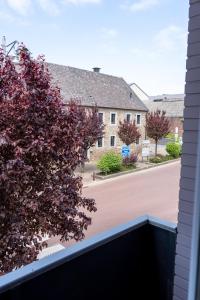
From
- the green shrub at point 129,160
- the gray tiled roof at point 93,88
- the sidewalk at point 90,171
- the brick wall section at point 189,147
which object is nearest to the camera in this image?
the brick wall section at point 189,147

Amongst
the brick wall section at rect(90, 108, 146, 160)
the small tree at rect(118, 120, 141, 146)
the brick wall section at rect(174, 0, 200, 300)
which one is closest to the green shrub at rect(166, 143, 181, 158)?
the brick wall section at rect(90, 108, 146, 160)

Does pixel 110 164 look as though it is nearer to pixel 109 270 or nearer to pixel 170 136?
pixel 170 136

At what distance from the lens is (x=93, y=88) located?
16047mm

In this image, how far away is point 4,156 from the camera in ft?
10.4

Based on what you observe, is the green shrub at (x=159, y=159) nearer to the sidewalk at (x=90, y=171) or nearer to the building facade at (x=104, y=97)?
the sidewalk at (x=90, y=171)

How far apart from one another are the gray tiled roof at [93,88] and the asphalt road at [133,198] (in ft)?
16.4

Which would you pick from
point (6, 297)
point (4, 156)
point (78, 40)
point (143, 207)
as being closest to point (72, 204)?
point (4, 156)

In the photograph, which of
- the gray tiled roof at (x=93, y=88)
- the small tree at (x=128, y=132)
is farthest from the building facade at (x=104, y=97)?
the small tree at (x=128, y=132)

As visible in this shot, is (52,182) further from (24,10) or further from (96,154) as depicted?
(96,154)

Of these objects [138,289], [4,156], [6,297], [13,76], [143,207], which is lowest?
[143,207]

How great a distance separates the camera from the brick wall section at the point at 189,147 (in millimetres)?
1244

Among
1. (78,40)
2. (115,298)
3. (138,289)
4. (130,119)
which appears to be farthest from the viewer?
(130,119)

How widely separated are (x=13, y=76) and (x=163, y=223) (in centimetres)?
236

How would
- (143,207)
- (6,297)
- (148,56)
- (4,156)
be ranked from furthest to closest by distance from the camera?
1. (143,207)
2. (4,156)
3. (148,56)
4. (6,297)
